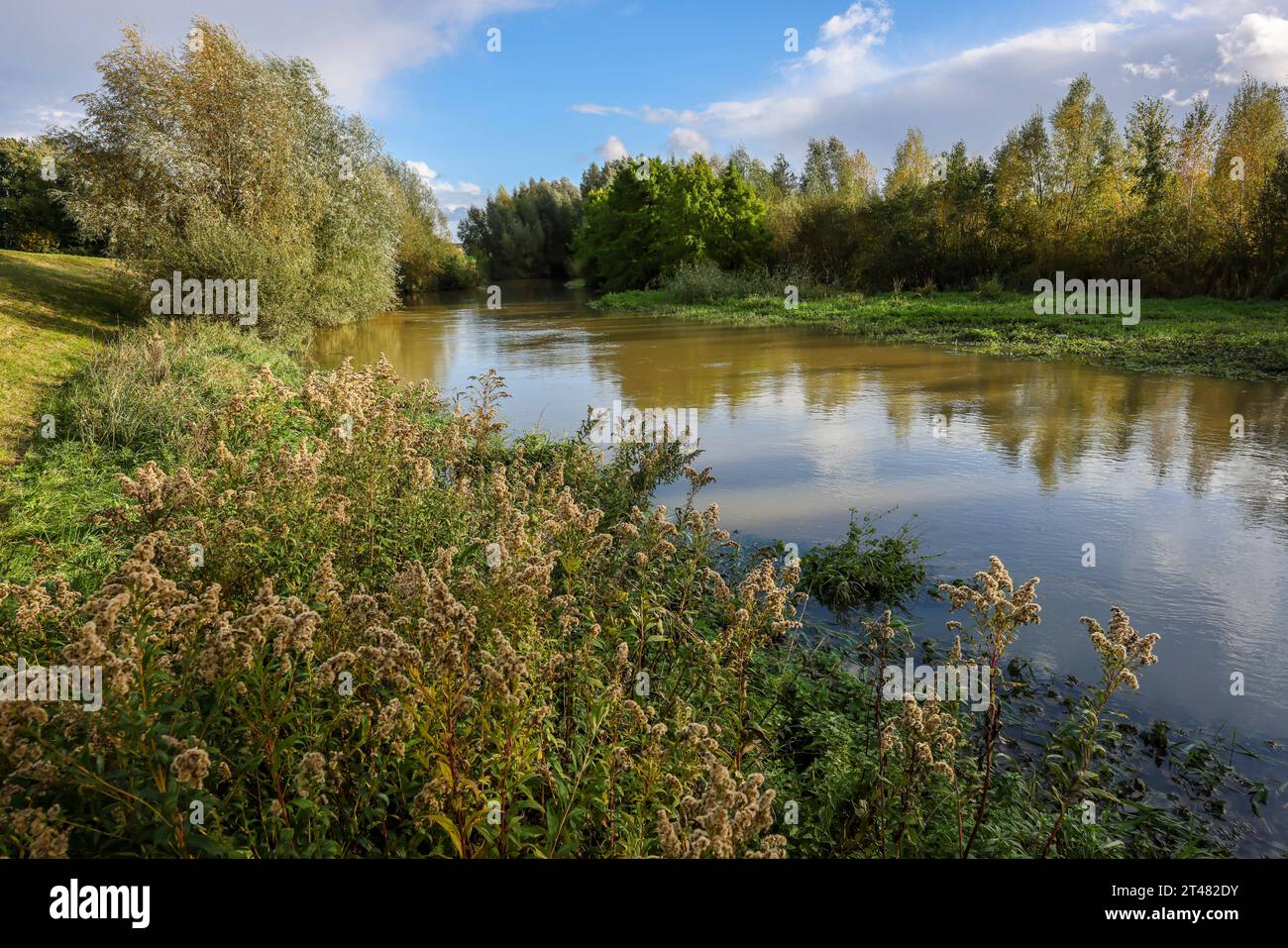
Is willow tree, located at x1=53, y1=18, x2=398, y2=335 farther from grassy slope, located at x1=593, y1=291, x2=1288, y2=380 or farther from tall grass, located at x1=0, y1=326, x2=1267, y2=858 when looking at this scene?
tall grass, located at x1=0, y1=326, x2=1267, y2=858

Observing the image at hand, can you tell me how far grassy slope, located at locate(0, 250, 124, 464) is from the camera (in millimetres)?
10562

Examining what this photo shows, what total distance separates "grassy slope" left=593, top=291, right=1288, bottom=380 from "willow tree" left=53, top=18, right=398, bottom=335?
1564 cm

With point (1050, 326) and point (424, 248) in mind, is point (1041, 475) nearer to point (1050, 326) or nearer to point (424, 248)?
point (1050, 326)

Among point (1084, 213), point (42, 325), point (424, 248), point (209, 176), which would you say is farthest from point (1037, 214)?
point (424, 248)

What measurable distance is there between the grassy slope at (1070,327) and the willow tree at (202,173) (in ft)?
51.3

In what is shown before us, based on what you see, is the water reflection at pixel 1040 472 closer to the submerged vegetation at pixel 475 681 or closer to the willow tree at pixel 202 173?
the submerged vegetation at pixel 475 681

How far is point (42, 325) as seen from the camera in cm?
1712

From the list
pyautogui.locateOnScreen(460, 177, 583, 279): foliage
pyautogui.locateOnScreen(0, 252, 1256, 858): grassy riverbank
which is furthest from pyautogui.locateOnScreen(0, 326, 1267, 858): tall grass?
pyautogui.locateOnScreen(460, 177, 583, 279): foliage

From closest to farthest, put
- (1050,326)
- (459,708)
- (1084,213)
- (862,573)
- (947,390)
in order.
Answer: (459,708)
(862,573)
(947,390)
(1050,326)
(1084,213)

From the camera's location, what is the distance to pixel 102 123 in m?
23.4

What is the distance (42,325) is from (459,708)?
66.4 ft

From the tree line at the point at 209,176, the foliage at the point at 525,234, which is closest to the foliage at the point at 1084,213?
the tree line at the point at 209,176
